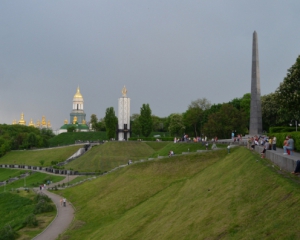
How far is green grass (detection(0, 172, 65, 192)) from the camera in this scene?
204 feet

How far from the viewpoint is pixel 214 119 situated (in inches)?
2771

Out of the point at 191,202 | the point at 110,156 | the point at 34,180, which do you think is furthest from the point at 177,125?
the point at 191,202

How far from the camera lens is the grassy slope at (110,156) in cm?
6756

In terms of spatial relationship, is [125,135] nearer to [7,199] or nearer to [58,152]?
[58,152]

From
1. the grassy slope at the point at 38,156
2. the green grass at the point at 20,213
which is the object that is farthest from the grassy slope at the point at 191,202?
the grassy slope at the point at 38,156

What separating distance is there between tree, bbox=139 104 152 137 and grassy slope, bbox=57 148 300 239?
185 feet

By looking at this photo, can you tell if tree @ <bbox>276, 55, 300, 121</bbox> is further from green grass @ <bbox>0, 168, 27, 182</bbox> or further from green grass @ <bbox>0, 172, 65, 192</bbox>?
green grass @ <bbox>0, 168, 27, 182</bbox>

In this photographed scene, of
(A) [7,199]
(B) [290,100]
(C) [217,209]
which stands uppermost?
(B) [290,100]

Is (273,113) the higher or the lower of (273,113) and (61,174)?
the higher

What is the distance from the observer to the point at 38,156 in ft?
314

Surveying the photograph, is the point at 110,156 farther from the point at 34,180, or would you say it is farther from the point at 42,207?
the point at 42,207

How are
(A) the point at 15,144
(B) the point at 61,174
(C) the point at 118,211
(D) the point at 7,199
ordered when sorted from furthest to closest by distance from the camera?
(A) the point at 15,144 < (B) the point at 61,174 < (D) the point at 7,199 < (C) the point at 118,211

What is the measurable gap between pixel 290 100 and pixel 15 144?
326 feet

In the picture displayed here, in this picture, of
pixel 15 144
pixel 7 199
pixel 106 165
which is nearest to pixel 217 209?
pixel 7 199
